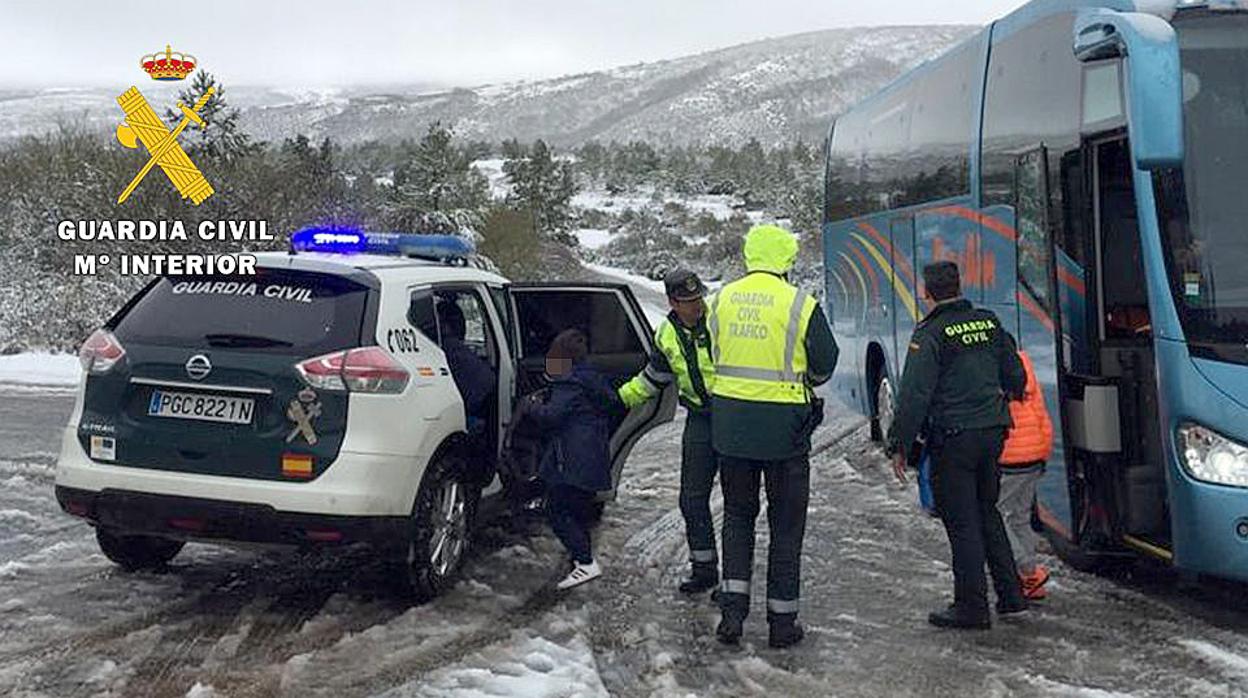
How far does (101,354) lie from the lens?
5.21 m

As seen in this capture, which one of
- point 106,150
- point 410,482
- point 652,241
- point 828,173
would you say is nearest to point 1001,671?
point 410,482

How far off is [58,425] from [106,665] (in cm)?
776

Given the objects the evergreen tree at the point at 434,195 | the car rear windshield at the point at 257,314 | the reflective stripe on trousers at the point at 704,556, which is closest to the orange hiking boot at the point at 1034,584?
the reflective stripe on trousers at the point at 704,556

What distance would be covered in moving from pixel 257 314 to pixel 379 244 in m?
1.60

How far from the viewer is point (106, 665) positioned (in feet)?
15.1

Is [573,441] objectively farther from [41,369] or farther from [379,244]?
[41,369]

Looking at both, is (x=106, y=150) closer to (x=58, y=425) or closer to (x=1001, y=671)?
(x=58, y=425)

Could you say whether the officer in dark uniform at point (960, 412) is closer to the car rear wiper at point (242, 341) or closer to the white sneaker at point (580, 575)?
the white sneaker at point (580, 575)

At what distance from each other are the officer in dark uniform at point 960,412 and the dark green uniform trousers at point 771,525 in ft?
2.09

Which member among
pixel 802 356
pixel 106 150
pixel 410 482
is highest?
pixel 106 150

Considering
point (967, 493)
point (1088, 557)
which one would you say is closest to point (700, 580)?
point (967, 493)

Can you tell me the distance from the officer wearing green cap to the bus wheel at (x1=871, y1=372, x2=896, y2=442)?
4.80m

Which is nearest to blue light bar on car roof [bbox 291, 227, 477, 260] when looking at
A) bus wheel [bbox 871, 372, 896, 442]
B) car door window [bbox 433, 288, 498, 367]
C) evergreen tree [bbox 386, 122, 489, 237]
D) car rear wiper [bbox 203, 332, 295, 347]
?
car door window [bbox 433, 288, 498, 367]

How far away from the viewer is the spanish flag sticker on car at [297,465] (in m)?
4.93
